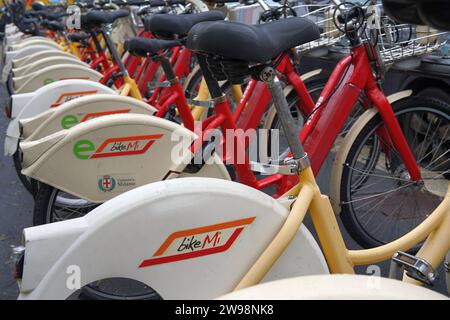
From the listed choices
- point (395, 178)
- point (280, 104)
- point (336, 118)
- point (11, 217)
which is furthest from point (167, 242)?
point (11, 217)

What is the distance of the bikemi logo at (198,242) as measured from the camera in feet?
4.57

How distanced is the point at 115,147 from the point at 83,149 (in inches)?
5.6

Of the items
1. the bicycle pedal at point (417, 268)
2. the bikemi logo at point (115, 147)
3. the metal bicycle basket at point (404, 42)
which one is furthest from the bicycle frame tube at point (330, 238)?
the metal bicycle basket at point (404, 42)

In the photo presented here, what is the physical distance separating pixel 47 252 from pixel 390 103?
1846 mm

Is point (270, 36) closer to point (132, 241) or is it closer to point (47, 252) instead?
point (132, 241)

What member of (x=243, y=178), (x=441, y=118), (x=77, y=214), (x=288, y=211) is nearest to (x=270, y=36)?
(x=288, y=211)

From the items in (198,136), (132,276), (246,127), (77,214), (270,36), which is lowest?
(77,214)

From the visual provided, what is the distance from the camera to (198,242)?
1416 mm

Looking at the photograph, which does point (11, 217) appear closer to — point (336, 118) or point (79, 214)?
point (79, 214)

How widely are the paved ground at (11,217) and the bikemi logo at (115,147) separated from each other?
79 centimetres

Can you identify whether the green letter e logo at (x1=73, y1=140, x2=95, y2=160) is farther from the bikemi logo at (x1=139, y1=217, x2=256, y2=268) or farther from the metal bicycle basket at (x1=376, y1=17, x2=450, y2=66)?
the metal bicycle basket at (x1=376, y1=17, x2=450, y2=66)

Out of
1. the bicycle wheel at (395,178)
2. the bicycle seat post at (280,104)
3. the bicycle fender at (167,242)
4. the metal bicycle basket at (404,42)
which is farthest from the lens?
the metal bicycle basket at (404,42)

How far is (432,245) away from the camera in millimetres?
1521

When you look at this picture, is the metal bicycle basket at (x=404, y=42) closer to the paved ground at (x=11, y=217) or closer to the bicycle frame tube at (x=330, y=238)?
the paved ground at (x=11, y=217)
